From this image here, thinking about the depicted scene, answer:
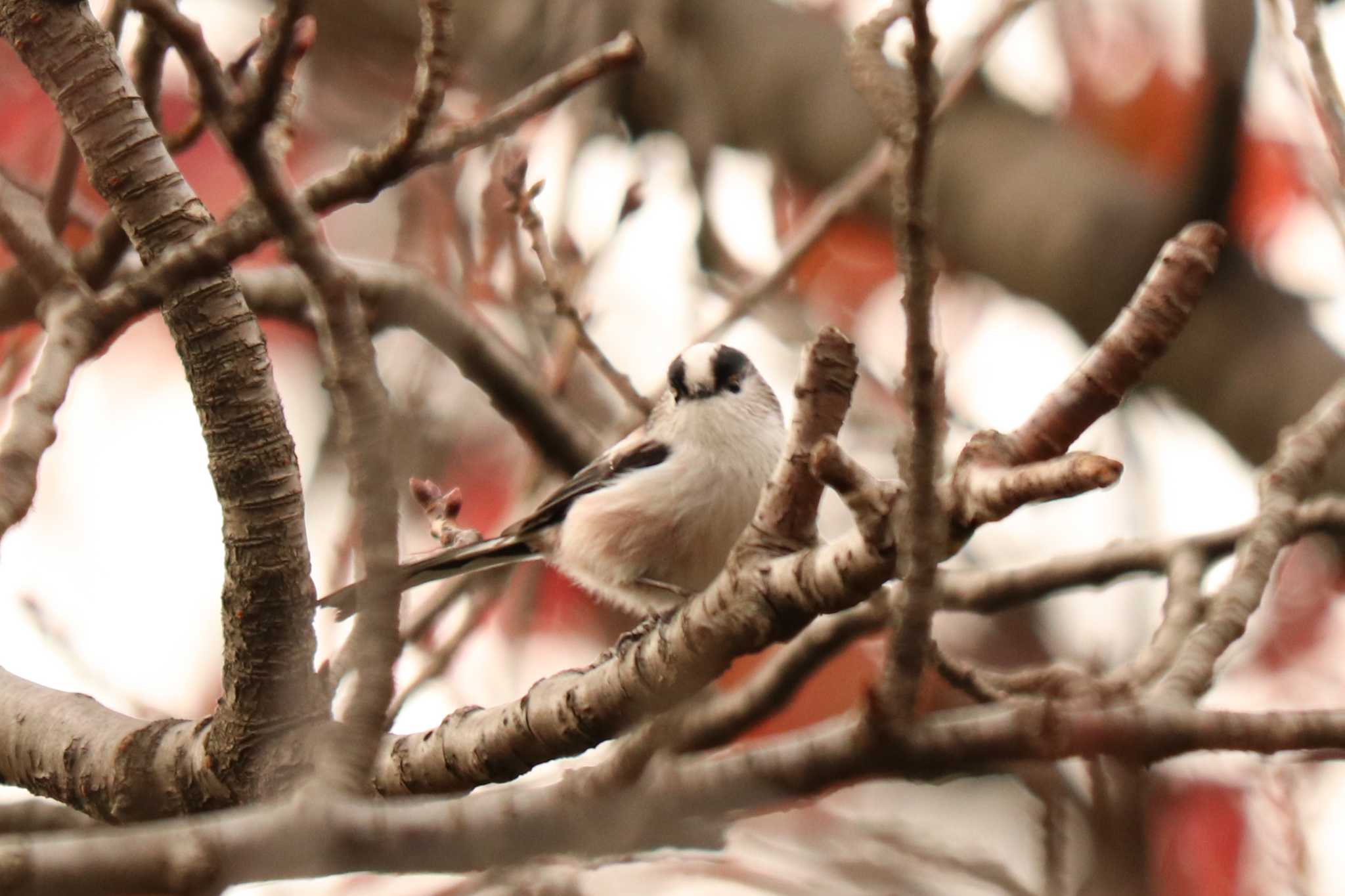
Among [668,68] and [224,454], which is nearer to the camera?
[224,454]

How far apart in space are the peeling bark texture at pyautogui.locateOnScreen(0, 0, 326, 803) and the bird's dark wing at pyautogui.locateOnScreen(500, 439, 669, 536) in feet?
4.78

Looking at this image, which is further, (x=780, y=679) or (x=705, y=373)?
(x=705, y=373)

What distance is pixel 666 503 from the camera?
11.5 feet

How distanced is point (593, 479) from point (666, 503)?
1.15 ft

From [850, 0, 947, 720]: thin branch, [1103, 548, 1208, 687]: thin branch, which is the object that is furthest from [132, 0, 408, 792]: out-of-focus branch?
[1103, 548, 1208, 687]: thin branch

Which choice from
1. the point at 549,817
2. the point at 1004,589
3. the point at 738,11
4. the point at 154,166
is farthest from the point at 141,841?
the point at 738,11

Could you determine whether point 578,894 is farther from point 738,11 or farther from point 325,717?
point 738,11

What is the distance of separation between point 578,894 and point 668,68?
4179 millimetres

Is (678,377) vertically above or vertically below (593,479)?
above

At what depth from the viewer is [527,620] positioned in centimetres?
386

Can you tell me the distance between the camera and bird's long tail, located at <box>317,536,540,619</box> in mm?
3248

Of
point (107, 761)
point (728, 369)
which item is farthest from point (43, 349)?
point (728, 369)

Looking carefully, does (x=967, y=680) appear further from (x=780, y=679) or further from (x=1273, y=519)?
(x=780, y=679)

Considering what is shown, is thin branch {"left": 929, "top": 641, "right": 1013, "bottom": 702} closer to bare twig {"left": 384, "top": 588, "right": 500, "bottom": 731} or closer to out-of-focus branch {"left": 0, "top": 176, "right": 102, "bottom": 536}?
bare twig {"left": 384, "top": 588, "right": 500, "bottom": 731}
